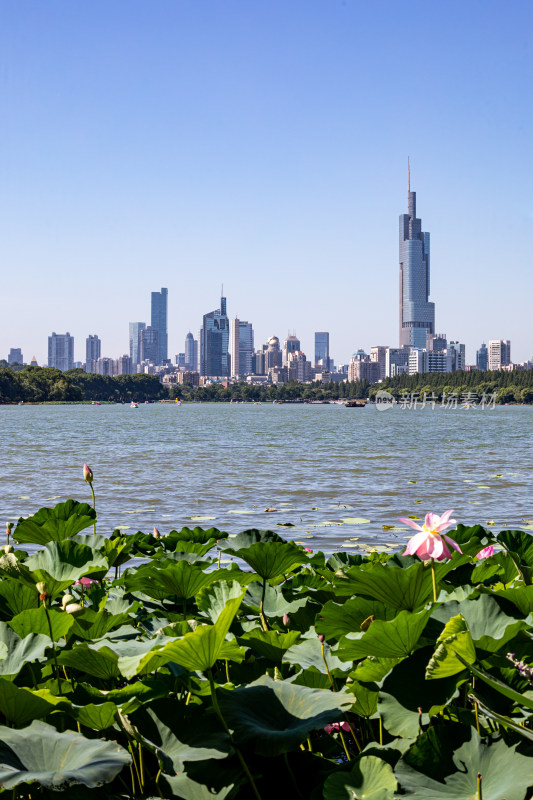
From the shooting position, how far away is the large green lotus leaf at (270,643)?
5.65 ft

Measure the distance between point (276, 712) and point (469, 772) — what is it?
34cm

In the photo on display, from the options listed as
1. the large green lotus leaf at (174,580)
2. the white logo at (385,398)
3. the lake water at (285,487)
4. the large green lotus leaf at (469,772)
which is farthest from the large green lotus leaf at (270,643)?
the white logo at (385,398)

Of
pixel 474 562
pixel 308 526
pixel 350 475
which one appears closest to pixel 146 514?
pixel 308 526

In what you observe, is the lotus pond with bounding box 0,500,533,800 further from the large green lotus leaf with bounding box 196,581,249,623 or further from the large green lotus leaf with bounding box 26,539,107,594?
the large green lotus leaf with bounding box 26,539,107,594

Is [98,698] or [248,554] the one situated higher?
[248,554]

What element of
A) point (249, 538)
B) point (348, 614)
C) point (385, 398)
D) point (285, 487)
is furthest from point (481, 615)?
point (385, 398)

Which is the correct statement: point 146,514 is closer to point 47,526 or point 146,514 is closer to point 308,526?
point 308,526

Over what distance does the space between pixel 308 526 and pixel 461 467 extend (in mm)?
11925

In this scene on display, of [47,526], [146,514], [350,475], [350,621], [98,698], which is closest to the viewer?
[98,698]

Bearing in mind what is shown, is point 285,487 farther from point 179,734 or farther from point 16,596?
point 179,734

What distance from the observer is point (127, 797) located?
54.7 inches

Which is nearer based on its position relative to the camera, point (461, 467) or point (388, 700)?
point (388, 700)

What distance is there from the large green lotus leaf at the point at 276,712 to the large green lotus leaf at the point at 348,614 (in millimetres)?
329

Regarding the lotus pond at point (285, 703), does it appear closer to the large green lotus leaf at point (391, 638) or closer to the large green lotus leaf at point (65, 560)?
the large green lotus leaf at point (391, 638)
